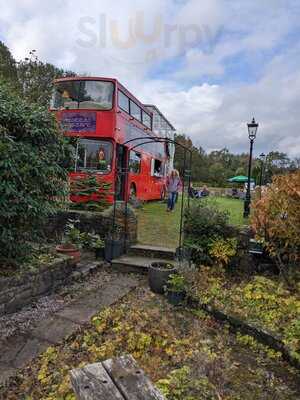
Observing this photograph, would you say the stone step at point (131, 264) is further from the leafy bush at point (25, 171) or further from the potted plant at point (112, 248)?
the leafy bush at point (25, 171)

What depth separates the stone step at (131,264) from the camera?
5.95m

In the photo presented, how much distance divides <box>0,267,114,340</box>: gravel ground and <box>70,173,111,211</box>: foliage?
2348 millimetres

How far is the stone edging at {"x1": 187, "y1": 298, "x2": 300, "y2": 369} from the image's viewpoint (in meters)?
3.15

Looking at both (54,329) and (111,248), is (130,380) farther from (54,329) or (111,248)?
(111,248)

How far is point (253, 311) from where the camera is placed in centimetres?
398

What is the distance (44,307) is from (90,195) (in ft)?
12.9

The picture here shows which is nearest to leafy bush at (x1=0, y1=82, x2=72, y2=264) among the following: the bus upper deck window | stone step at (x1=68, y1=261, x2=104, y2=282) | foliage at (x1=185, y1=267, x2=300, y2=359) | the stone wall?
the stone wall

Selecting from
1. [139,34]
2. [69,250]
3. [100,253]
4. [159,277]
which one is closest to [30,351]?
[159,277]

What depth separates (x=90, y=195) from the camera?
7758 millimetres

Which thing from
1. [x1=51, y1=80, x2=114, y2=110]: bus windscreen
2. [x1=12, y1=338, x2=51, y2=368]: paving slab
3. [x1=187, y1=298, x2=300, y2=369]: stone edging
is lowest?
[x1=12, y1=338, x2=51, y2=368]: paving slab

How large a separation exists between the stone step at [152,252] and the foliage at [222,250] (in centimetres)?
90

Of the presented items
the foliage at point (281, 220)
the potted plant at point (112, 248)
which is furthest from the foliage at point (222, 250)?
the potted plant at point (112, 248)

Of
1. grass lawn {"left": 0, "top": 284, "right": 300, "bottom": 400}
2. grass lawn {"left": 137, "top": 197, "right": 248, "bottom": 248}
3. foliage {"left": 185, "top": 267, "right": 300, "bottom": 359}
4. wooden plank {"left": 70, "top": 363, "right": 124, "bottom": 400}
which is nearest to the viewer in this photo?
wooden plank {"left": 70, "top": 363, "right": 124, "bottom": 400}

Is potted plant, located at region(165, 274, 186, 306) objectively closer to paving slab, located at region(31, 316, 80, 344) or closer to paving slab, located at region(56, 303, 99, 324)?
paving slab, located at region(56, 303, 99, 324)
